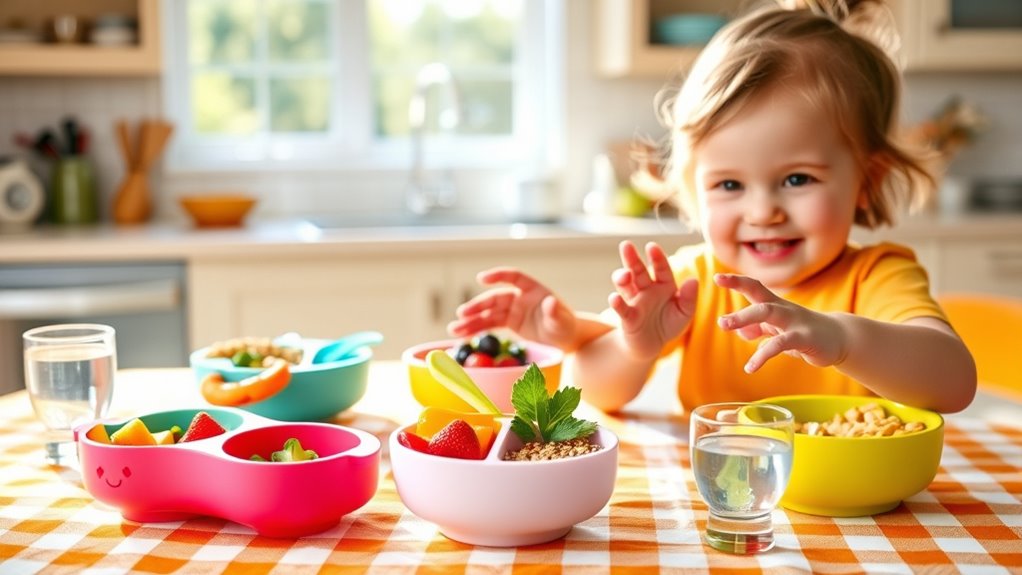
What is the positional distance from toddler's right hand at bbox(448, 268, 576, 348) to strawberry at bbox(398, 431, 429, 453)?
1.46ft

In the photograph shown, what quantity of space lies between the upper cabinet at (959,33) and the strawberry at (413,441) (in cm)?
277

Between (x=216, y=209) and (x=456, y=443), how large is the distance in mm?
2227

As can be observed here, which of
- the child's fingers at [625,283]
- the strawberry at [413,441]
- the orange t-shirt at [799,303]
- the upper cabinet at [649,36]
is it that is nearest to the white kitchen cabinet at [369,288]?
the upper cabinet at [649,36]

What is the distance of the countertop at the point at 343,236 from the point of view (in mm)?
2715

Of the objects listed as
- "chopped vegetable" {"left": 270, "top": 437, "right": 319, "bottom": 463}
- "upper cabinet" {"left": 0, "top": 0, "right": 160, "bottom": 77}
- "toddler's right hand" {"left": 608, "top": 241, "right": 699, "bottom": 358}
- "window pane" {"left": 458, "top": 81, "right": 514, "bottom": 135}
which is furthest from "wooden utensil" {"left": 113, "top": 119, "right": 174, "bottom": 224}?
"chopped vegetable" {"left": 270, "top": 437, "right": 319, "bottom": 463}

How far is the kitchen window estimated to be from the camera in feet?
11.4

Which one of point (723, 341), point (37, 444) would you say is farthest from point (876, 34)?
point (37, 444)

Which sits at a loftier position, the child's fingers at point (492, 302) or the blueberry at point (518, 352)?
the child's fingers at point (492, 302)

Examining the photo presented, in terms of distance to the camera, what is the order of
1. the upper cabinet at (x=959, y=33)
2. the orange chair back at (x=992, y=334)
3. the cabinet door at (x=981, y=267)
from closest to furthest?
1. the orange chair back at (x=992, y=334)
2. the cabinet door at (x=981, y=267)
3. the upper cabinet at (x=959, y=33)

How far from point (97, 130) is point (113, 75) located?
16 centimetres

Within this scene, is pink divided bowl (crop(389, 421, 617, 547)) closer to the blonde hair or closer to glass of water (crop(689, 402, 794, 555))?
glass of water (crop(689, 402, 794, 555))

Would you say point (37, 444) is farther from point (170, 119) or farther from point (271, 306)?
point (170, 119)

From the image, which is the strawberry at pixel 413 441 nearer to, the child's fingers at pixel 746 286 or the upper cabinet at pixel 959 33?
the child's fingers at pixel 746 286

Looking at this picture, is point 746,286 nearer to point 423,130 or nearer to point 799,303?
point 799,303
